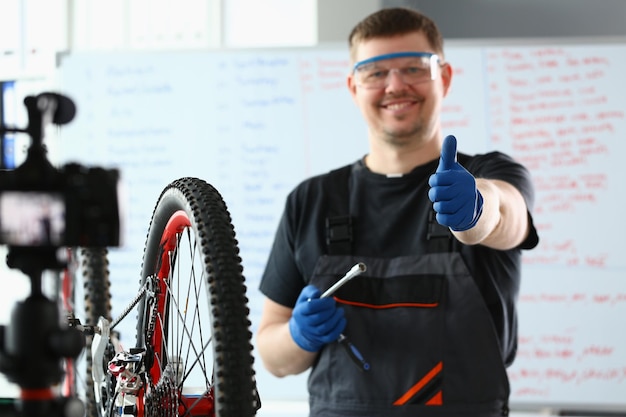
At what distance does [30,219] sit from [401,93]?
4.01 ft

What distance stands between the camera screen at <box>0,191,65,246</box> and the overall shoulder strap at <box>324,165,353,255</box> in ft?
3.86

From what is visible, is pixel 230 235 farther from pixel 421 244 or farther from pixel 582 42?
pixel 582 42

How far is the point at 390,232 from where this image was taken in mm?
1631

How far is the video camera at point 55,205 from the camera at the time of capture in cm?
46

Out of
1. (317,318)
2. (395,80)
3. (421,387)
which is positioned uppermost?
(395,80)

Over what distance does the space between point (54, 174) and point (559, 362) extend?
209 cm

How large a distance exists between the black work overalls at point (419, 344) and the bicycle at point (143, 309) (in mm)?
566

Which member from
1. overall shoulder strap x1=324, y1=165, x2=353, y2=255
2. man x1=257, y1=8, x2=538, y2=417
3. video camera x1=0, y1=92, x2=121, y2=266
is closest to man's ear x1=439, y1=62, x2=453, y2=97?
man x1=257, y1=8, x2=538, y2=417

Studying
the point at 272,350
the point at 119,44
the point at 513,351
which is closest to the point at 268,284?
the point at 272,350

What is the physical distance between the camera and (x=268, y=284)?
1.76 meters

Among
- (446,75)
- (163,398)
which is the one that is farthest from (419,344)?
(163,398)

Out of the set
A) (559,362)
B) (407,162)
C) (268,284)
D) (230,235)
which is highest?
(407,162)

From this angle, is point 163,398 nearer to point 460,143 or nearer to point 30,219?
point 30,219

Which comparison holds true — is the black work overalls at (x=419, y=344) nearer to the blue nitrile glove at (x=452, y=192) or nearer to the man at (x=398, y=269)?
the man at (x=398, y=269)
